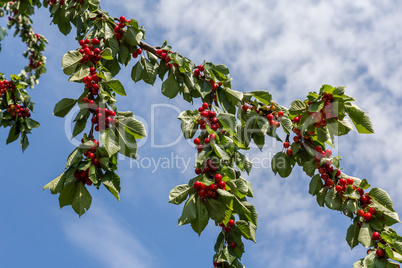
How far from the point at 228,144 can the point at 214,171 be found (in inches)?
10.0

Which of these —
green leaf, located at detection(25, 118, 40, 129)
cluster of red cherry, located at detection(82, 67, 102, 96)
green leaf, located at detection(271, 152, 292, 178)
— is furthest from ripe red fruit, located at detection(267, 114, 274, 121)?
green leaf, located at detection(25, 118, 40, 129)

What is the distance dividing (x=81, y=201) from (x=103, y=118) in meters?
0.64

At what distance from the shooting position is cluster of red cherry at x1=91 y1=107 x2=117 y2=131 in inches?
112

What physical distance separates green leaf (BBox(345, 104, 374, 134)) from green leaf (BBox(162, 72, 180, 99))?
162 centimetres

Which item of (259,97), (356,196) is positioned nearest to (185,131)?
(259,97)

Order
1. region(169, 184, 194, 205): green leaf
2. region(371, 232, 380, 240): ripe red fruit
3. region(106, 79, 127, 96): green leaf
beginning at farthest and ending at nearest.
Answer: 1. region(106, 79, 127, 96): green leaf
2. region(371, 232, 380, 240): ripe red fruit
3. region(169, 184, 194, 205): green leaf

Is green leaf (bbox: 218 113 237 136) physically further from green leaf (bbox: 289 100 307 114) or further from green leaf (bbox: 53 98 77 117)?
green leaf (bbox: 53 98 77 117)

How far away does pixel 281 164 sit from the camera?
A: 3506 mm

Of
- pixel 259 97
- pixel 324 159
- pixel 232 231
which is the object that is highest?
pixel 259 97

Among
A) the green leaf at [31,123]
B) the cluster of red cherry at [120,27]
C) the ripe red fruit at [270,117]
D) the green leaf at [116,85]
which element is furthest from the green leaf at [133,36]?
A: the green leaf at [31,123]

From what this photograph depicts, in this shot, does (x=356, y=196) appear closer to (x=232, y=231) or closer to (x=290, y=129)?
(x=290, y=129)

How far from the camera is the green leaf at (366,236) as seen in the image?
278 cm

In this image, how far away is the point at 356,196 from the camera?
2908 millimetres

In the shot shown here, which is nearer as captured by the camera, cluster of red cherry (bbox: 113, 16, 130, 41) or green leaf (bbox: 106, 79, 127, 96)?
green leaf (bbox: 106, 79, 127, 96)
